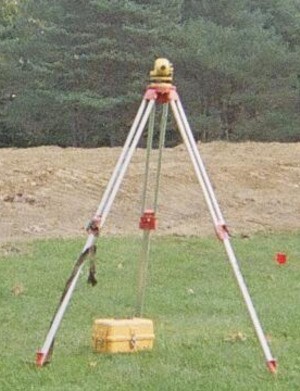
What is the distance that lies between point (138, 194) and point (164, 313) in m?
5.25

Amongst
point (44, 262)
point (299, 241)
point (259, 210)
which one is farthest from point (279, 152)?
point (44, 262)

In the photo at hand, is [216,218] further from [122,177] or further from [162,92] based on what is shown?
[162,92]

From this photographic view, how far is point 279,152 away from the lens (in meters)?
16.1

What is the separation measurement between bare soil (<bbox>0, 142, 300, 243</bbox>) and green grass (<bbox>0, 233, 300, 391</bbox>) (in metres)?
0.81

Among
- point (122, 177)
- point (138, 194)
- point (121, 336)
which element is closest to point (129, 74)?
point (138, 194)

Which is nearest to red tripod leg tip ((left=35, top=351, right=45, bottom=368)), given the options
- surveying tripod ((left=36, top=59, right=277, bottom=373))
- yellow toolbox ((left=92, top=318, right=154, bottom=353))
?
surveying tripod ((left=36, top=59, right=277, bottom=373))

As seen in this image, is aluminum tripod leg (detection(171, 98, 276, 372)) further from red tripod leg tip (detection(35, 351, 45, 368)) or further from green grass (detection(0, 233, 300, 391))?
red tripod leg tip (detection(35, 351, 45, 368))

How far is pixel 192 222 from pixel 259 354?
5.53 m

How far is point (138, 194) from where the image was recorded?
12.8 meters

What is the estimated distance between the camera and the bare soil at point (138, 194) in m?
11.5

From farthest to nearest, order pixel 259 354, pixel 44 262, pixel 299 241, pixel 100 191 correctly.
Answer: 1. pixel 100 191
2. pixel 299 241
3. pixel 44 262
4. pixel 259 354

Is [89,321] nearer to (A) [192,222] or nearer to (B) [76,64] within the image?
(A) [192,222]

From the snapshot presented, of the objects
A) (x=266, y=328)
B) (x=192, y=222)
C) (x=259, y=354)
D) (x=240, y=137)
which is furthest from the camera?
(x=240, y=137)

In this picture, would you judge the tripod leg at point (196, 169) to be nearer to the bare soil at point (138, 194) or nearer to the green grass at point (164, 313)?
the green grass at point (164, 313)
